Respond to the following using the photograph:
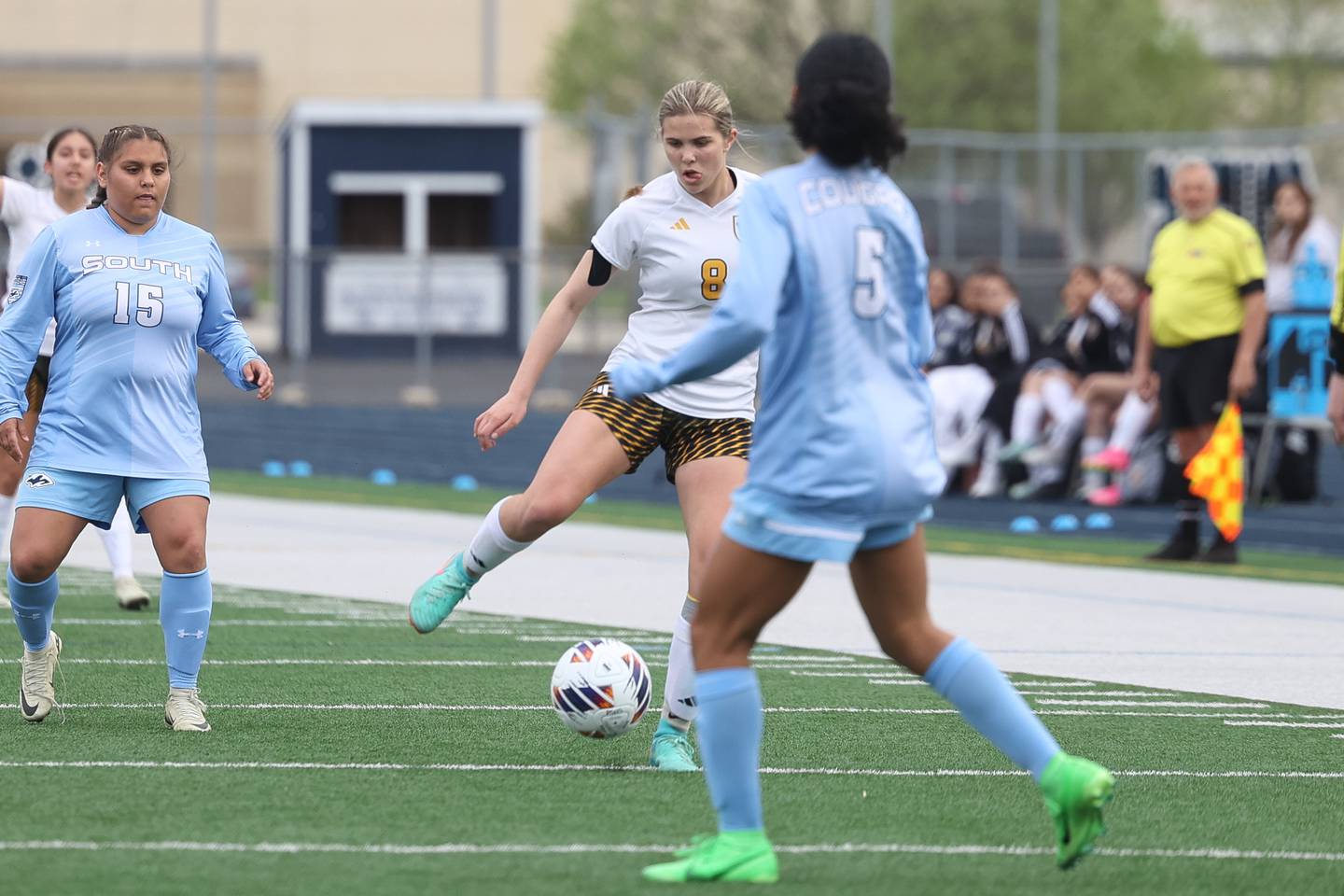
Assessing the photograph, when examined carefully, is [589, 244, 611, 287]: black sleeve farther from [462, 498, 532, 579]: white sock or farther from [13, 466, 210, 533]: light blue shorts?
[13, 466, 210, 533]: light blue shorts

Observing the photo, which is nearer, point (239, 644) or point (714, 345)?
point (714, 345)

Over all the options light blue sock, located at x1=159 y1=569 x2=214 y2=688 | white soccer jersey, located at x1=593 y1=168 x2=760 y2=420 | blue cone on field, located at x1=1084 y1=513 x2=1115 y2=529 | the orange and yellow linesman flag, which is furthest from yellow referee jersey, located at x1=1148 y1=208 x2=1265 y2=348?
light blue sock, located at x1=159 y1=569 x2=214 y2=688

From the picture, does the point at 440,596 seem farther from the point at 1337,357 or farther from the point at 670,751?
the point at 1337,357

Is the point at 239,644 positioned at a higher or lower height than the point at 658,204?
lower

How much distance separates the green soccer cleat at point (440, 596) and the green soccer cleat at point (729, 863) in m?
1.95

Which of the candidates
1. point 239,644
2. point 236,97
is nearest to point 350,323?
point 239,644

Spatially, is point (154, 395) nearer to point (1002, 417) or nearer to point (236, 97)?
point (1002, 417)

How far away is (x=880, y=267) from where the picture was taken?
5.04 metres

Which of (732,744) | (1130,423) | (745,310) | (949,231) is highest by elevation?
(949,231)

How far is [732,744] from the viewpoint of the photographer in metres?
4.96

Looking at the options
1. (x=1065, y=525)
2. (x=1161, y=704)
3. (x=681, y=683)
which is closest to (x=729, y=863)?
(x=681, y=683)

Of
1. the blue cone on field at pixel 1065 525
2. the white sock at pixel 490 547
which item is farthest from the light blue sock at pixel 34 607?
the blue cone on field at pixel 1065 525

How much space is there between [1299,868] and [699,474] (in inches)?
81.2

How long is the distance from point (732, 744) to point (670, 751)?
5.08 ft
